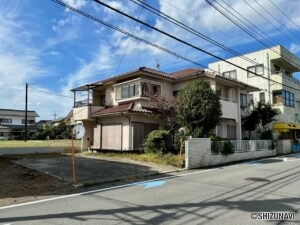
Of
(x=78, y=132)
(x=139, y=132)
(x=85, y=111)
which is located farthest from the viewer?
(x=85, y=111)

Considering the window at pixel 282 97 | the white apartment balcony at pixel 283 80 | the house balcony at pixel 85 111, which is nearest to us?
the house balcony at pixel 85 111

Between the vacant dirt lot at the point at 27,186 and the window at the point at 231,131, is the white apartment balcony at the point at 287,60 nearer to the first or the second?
the window at the point at 231,131

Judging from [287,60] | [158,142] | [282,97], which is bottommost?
[158,142]

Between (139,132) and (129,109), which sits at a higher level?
(129,109)

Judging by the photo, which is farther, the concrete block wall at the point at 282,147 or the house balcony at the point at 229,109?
the concrete block wall at the point at 282,147

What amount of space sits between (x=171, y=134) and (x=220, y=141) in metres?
3.59

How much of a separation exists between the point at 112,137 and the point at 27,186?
517 inches

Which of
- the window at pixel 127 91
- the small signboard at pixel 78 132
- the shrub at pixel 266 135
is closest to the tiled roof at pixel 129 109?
the window at pixel 127 91

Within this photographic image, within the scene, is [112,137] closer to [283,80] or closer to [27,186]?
[27,186]

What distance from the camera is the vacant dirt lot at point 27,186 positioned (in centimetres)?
900

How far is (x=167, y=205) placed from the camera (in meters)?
7.57

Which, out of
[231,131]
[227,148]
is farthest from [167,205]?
[231,131]

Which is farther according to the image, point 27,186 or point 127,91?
point 127,91

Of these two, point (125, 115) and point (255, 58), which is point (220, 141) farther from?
point (255, 58)
